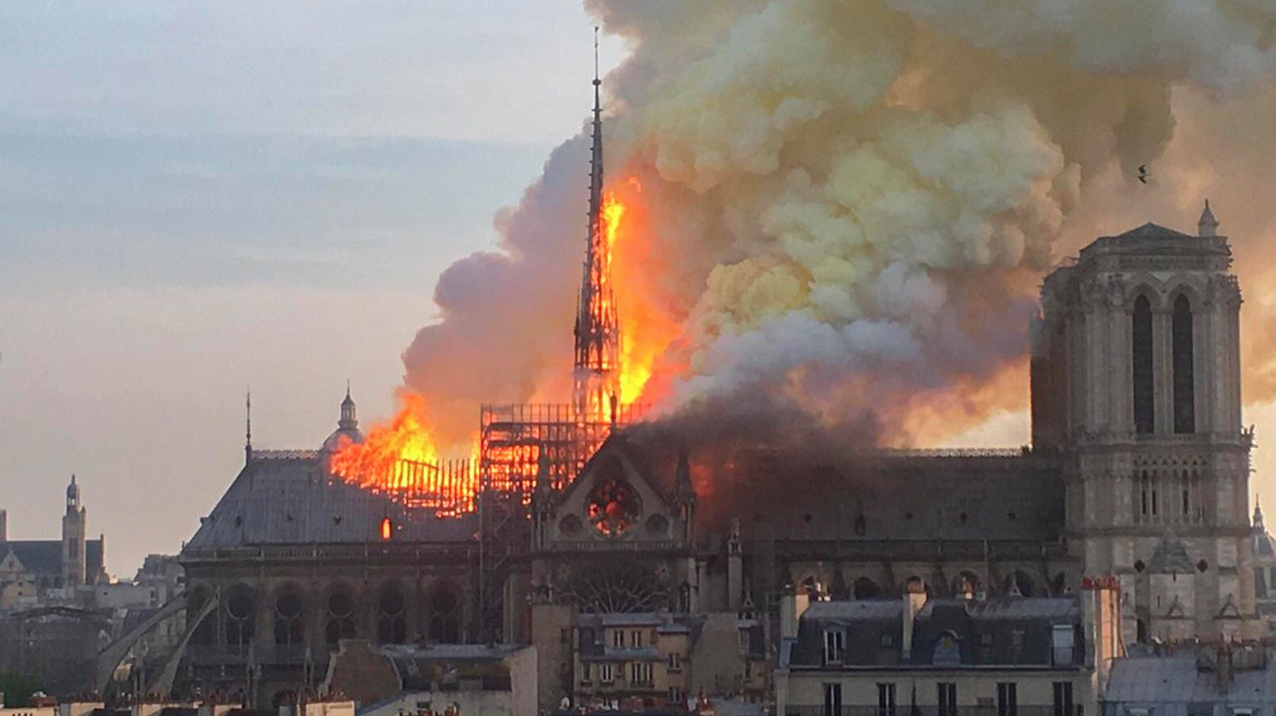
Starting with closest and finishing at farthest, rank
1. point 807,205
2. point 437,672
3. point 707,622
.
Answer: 1. point 437,672
2. point 707,622
3. point 807,205

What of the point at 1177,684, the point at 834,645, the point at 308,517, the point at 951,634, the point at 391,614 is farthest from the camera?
the point at 308,517

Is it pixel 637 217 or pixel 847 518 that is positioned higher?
pixel 637 217

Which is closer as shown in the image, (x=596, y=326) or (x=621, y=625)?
(x=621, y=625)

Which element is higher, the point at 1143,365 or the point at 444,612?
the point at 1143,365

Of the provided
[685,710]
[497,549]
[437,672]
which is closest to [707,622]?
[437,672]

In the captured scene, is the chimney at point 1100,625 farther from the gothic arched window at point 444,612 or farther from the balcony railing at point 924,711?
the gothic arched window at point 444,612

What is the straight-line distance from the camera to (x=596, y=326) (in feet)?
470

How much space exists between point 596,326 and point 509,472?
6.34 meters

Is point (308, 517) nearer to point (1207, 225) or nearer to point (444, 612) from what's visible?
point (444, 612)

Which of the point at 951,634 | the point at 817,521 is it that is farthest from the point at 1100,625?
the point at 817,521

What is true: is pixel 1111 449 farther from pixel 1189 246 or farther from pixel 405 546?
pixel 405 546

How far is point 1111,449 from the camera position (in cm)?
13762

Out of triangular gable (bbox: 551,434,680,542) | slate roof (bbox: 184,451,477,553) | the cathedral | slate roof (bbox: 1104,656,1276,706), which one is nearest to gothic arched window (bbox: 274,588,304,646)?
the cathedral

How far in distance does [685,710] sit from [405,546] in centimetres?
5492
